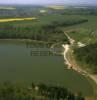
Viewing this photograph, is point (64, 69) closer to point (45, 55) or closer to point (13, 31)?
point (45, 55)

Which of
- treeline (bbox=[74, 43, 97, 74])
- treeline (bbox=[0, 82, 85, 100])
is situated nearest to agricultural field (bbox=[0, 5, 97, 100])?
treeline (bbox=[74, 43, 97, 74])

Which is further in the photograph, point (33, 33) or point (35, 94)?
point (33, 33)

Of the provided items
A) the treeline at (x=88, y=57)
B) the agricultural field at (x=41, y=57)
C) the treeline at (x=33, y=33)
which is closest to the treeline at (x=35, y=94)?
the agricultural field at (x=41, y=57)

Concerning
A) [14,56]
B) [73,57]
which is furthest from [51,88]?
[14,56]

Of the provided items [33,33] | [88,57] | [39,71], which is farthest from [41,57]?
[33,33]

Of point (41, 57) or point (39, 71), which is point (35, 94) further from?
point (41, 57)

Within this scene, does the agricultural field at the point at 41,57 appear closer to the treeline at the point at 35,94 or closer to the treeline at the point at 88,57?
the treeline at the point at 88,57
